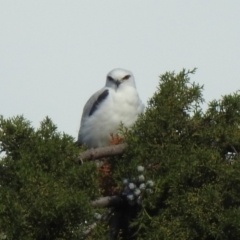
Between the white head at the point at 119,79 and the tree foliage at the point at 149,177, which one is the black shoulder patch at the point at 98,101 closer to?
the white head at the point at 119,79

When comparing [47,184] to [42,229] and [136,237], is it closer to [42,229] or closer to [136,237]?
[42,229]

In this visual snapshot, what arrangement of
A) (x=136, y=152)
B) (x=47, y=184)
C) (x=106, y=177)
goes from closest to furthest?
(x=47, y=184)
(x=136, y=152)
(x=106, y=177)

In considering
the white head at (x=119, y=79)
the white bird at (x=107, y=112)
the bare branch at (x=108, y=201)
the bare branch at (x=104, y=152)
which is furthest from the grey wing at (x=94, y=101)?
the bare branch at (x=108, y=201)

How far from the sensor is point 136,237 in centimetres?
491

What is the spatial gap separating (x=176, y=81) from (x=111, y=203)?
31.5 inches

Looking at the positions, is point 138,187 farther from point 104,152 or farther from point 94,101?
point 94,101

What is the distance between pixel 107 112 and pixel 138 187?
10.4 ft

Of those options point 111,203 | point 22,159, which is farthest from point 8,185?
point 111,203

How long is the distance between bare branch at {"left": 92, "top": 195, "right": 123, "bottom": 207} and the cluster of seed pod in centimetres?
15

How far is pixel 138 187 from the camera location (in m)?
4.76

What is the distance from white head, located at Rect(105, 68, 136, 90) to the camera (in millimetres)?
8352

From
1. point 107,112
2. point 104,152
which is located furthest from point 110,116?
point 104,152

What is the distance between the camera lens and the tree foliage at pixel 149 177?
4.52 meters

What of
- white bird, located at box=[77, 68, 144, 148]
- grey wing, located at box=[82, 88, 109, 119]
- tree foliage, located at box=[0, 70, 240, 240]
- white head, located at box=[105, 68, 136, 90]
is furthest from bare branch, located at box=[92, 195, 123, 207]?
white head, located at box=[105, 68, 136, 90]
